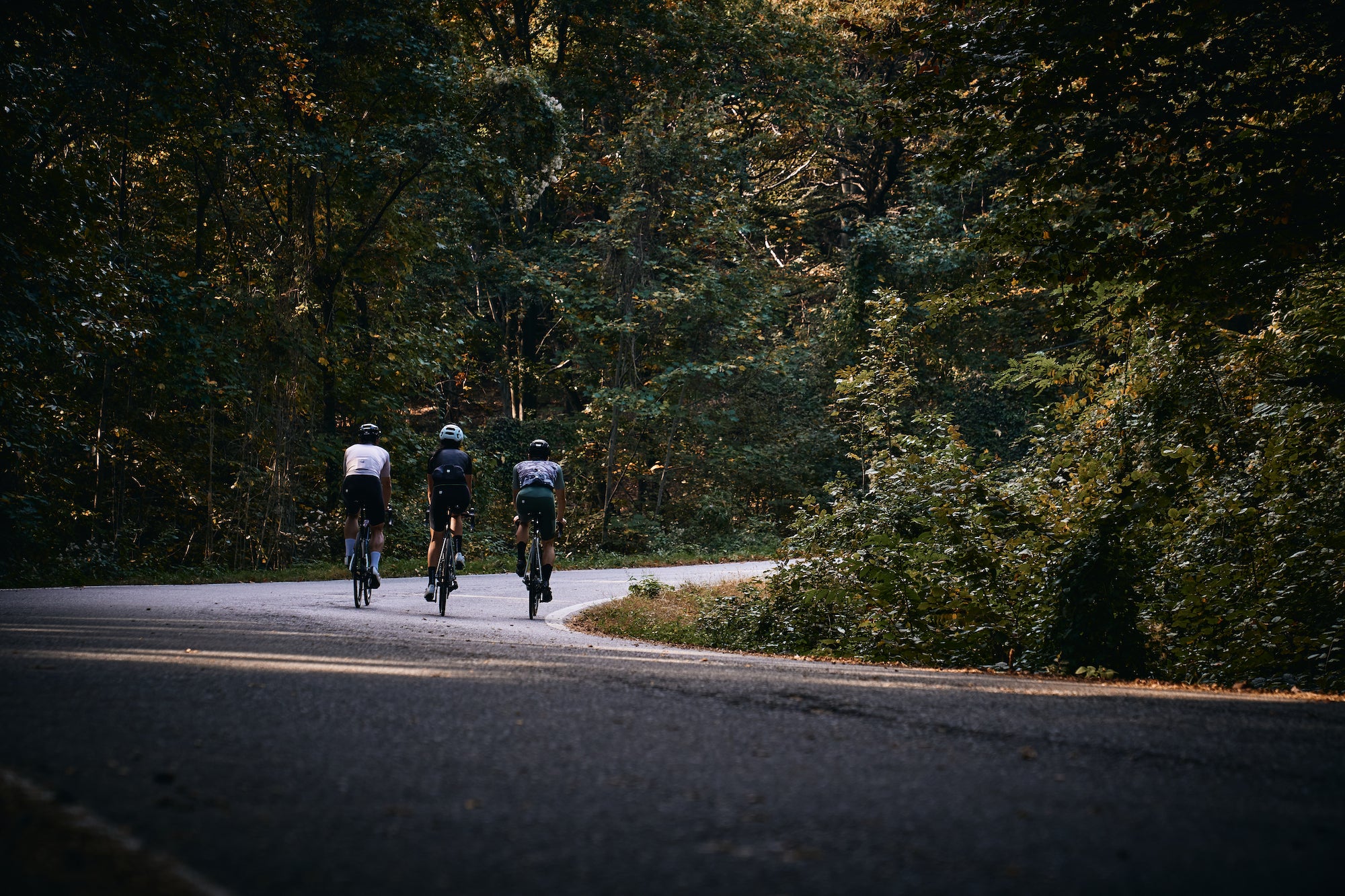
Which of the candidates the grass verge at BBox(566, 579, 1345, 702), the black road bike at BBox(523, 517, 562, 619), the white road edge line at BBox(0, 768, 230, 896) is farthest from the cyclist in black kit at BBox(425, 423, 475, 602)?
the white road edge line at BBox(0, 768, 230, 896)

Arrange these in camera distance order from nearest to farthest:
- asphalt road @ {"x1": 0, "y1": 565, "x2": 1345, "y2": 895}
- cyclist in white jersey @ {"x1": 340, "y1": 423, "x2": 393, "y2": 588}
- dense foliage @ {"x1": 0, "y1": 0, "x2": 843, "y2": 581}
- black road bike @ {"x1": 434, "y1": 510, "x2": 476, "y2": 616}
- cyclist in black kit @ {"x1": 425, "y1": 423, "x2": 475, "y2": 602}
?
1. asphalt road @ {"x1": 0, "y1": 565, "x2": 1345, "y2": 895}
2. black road bike @ {"x1": 434, "y1": 510, "x2": 476, "y2": 616}
3. cyclist in black kit @ {"x1": 425, "y1": 423, "x2": 475, "y2": 602}
4. cyclist in white jersey @ {"x1": 340, "y1": 423, "x2": 393, "y2": 588}
5. dense foliage @ {"x1": 0, "y1": 0, "x2": 843, "y2": 581}

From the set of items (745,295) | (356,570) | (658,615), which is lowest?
(658,615)

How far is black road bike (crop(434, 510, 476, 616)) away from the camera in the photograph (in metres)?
11.6

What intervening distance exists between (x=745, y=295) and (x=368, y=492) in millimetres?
17092

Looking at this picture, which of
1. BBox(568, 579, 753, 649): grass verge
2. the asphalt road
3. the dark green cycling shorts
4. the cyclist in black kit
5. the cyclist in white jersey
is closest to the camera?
the asphalt road

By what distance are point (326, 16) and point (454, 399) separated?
54.2 feet

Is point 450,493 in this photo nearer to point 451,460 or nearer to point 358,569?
point 451,460

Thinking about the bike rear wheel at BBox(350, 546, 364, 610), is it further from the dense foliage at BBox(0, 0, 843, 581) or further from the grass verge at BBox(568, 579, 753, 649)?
the dense foliage at BBox(0, 0, 843, 581)

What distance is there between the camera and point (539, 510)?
39.7ft

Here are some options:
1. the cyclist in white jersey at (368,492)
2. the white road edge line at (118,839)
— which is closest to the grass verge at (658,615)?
the cyclist in white jersey at (368,492)

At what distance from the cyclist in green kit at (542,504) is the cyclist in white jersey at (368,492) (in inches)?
68.2

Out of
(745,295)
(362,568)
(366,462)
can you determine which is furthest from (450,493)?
(745,295)

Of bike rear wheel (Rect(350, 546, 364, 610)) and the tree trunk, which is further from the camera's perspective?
the tree trunk

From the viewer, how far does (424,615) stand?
11.2 m
